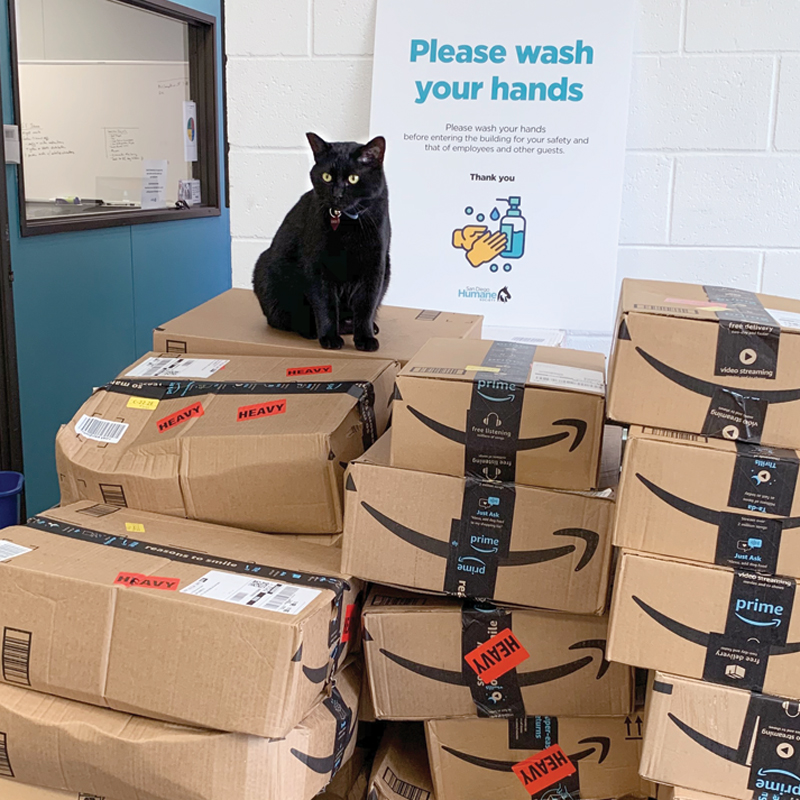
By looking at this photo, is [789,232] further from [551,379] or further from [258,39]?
[258,39]

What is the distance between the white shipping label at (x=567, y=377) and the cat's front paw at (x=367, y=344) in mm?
331

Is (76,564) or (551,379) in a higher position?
(551,379)

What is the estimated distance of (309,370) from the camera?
1.26 metres

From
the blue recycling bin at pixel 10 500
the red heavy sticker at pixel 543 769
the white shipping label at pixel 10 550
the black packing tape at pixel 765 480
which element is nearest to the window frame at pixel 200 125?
the blue recycling bin at pixel 10 500

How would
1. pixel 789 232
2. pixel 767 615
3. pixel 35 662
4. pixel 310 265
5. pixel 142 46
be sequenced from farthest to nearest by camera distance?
pixel 142 46, pixel 789 232, pixel 310 265, pixel 35 662, pixel 767 615

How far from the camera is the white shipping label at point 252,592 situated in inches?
36.5

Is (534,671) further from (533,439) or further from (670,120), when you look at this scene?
(670,120)

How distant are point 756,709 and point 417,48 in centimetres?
145

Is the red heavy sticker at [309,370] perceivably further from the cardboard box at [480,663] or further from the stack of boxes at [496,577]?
the cardboard box at [480,663]

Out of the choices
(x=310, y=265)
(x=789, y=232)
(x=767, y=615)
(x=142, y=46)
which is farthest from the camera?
(x=142, y=46)

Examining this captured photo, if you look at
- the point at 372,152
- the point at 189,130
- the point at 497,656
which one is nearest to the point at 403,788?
the point at 497,656

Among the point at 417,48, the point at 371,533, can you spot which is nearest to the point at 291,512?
the point at 371,533

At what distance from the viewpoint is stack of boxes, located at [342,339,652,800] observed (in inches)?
38.4

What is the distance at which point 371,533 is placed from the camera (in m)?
1.02
